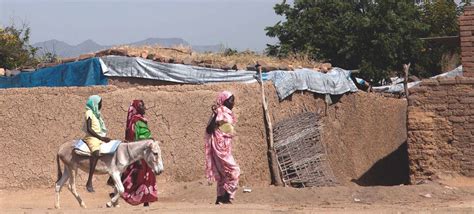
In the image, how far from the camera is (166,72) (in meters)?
13.8

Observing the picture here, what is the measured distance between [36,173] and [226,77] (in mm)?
3636

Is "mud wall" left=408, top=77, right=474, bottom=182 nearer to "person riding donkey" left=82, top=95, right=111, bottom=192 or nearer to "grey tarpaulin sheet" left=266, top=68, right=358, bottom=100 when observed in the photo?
"grey tarpaulin sheet" left=266, top=68, right=358, bottom=100

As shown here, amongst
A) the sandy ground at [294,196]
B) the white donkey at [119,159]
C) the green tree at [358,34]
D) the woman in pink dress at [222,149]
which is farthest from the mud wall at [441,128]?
the green tree at [358,34]

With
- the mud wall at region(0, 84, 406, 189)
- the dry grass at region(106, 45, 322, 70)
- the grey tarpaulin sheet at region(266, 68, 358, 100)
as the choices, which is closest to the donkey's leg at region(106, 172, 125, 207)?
the mud wall at region(0, 84, 406, 189)

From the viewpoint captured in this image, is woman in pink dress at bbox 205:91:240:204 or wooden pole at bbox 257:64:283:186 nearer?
woman in pink dress at bbox 205:91:240:204

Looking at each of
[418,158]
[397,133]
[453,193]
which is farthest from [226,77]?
[397,133]

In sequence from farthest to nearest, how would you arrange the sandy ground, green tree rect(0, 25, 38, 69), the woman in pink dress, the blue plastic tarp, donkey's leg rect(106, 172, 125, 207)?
Result: 1. green tree rect(0, 25, 38, 69)
2. the blue plastic tarp
3. the sandy ground
4. the woman in pink dress
5. donkey's leg rect(106, 172, 125, 207)

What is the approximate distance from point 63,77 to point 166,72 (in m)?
2.01

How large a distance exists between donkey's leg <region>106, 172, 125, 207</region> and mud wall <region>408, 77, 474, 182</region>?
5.32 metres

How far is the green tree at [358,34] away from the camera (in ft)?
90.7

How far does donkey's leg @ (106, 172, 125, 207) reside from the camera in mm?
9344

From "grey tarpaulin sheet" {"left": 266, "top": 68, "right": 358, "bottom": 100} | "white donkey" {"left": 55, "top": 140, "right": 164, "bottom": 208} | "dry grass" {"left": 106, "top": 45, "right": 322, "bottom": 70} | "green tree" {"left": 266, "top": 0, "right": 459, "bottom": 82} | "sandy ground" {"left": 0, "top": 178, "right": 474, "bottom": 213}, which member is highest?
"green tree" {"left": 266, "top": 0, "right": 459, "bottom": 82}

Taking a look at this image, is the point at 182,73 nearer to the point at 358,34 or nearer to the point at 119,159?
the point at 119,159

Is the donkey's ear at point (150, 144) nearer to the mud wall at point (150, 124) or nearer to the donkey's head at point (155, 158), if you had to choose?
the donkey's head at point (155, 158)
